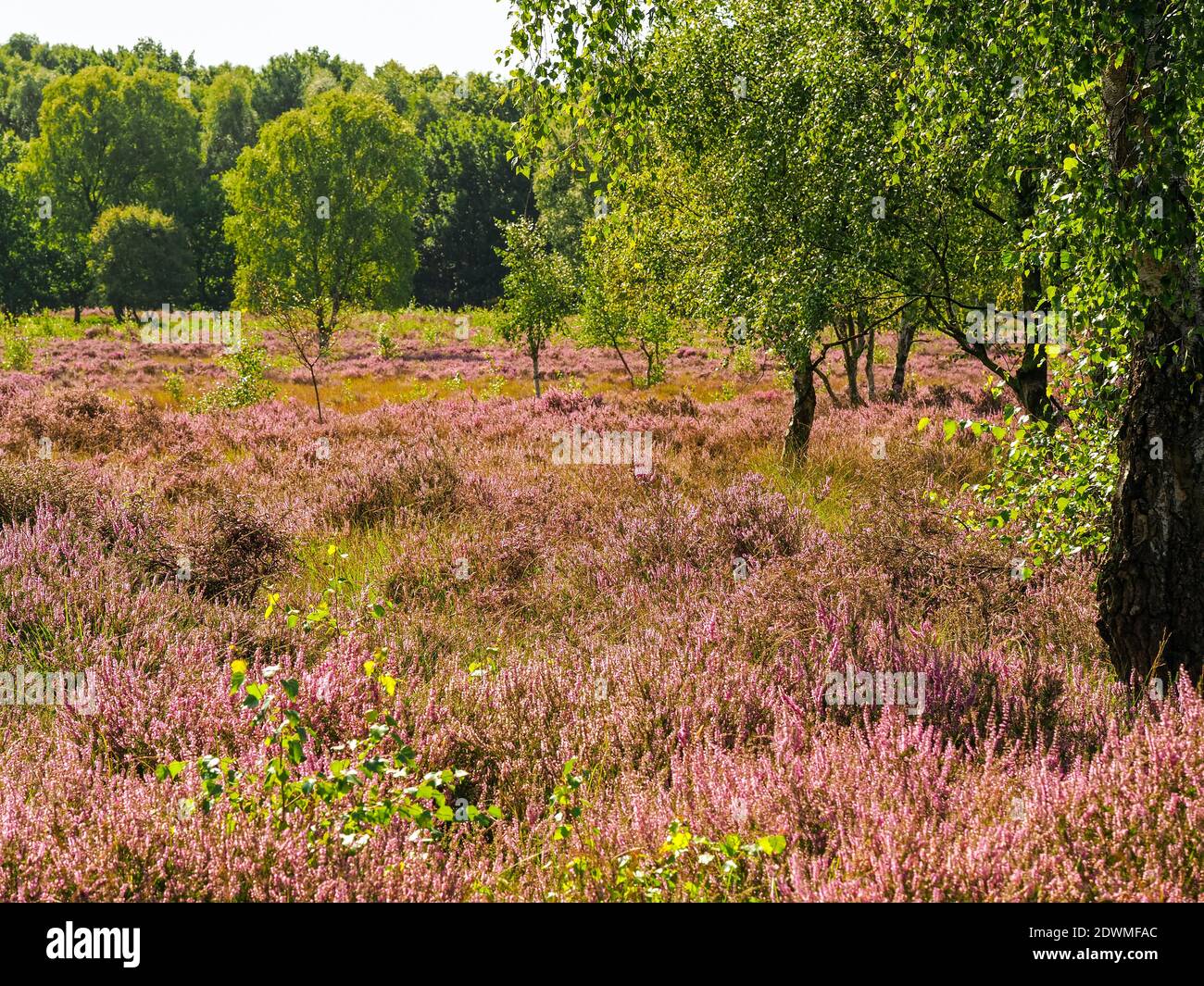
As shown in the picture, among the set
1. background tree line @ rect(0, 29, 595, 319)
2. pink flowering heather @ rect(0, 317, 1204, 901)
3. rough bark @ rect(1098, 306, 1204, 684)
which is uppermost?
background tree line @ rect(0, 29, 595, 319)

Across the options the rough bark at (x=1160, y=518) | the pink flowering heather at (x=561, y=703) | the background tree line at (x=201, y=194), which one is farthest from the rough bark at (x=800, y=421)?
the background tree line at (x=201, y=194)

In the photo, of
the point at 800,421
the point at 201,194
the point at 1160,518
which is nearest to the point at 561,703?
the point at 1160,518

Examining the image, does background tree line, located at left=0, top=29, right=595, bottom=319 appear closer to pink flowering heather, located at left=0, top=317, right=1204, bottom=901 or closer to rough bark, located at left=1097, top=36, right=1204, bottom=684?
pink flowering heather, located at left=0, top=317, right=1204, bottom=901

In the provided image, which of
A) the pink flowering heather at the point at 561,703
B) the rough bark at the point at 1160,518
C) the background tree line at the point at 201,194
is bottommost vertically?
the pink flowering heather at the point at 561,703

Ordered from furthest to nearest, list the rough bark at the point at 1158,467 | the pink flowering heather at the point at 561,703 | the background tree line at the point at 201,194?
the background tree line at the point at 201,194
the rough bark at the point at 1158,467
the pink flowering heather at the point at 561,703

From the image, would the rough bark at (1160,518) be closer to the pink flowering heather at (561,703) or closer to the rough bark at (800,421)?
the pink flowering heather at (561,703)

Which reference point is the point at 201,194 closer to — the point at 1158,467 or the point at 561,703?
the point at 561,703

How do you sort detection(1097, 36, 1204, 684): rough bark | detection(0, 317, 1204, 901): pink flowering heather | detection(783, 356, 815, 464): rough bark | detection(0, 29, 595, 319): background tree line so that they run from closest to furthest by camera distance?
1. detection(0, 317, 1204, 901): pink flowering heather
2. detection(1097, 36, 1204, 684): rough bark
3. detection(783, 356, 815, 464): rough bark
4. detection(0, 29, 595, 319): background tree line

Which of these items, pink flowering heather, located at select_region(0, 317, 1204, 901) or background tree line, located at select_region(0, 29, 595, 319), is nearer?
pink flowering heather, located at select_region(0, 317, 1204, 901)

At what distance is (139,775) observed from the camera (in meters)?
3.14

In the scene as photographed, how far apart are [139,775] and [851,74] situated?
776cm

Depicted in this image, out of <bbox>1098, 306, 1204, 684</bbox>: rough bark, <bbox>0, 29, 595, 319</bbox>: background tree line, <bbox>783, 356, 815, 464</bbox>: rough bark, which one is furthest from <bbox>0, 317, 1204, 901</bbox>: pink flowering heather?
<bbox>0, 29, 595, 319</bbox>: background tree line
